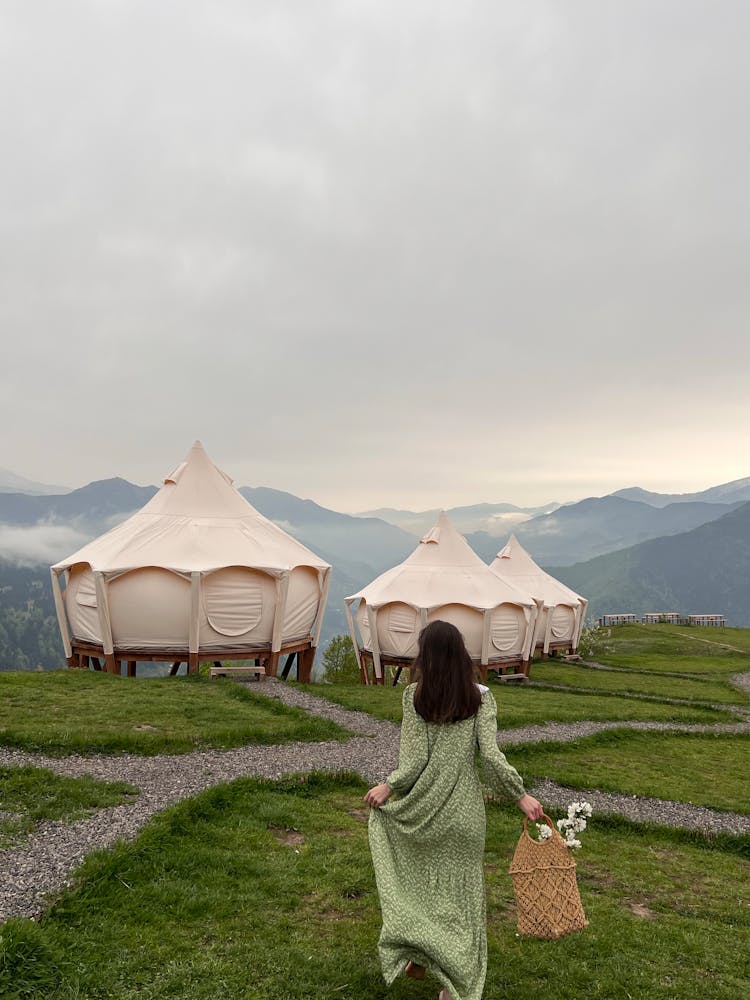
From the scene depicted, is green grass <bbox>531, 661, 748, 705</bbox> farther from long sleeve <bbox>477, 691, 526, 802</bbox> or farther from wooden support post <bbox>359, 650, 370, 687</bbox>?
long sleeve <bbox>477, 691, 526, 802</bbox>

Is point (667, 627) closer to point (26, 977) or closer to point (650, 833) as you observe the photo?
point (650, 833)

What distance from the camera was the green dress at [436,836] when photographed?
4.95 m

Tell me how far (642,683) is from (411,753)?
31.1 m

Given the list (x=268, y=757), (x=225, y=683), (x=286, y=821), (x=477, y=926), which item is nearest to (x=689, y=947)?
(x=477, y=926)

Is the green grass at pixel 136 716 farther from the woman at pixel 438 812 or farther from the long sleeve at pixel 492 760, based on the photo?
the long sleeve at pixel 492 760

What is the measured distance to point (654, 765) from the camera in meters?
15.0

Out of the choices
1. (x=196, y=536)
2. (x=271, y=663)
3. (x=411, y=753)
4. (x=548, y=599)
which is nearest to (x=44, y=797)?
(x=411, y=753)

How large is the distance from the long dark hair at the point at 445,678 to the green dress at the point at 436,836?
0.14m

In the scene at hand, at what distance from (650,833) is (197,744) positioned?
8420mm

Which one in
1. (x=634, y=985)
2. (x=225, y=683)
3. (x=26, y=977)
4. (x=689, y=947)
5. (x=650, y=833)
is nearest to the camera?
(x=26, y=977)

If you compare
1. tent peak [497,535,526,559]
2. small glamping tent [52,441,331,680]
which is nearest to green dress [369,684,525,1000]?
small glamping tent [52,441,331,680]

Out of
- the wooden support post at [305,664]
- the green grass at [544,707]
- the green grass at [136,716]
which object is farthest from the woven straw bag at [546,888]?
the wooden support post at [305,664]

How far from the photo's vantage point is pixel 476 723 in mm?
5199

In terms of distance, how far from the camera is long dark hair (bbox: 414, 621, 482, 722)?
502 centimetres
